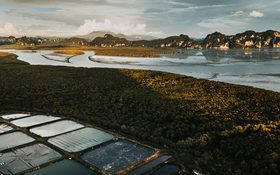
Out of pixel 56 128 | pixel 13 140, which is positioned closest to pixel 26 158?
pixel 13 140

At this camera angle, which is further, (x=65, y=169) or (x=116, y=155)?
(x=116, y=155)

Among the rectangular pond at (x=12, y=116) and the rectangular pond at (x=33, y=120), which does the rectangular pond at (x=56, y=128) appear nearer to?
the rectangular pond at (x=33, y=120)

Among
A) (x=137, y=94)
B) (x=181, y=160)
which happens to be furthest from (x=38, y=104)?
(x=181, y=160)

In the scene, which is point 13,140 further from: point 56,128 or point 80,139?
point 80,139

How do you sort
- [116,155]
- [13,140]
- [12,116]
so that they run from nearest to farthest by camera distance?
1. [116,155]
2. [13,140]
3. [12,116]

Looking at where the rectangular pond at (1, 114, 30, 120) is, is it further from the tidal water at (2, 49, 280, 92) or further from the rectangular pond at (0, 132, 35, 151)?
the tidal water at (2, 49, 280, 92)

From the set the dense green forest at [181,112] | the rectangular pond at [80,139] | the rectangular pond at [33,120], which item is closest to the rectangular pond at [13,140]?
the rectangular pond at [80,139]
